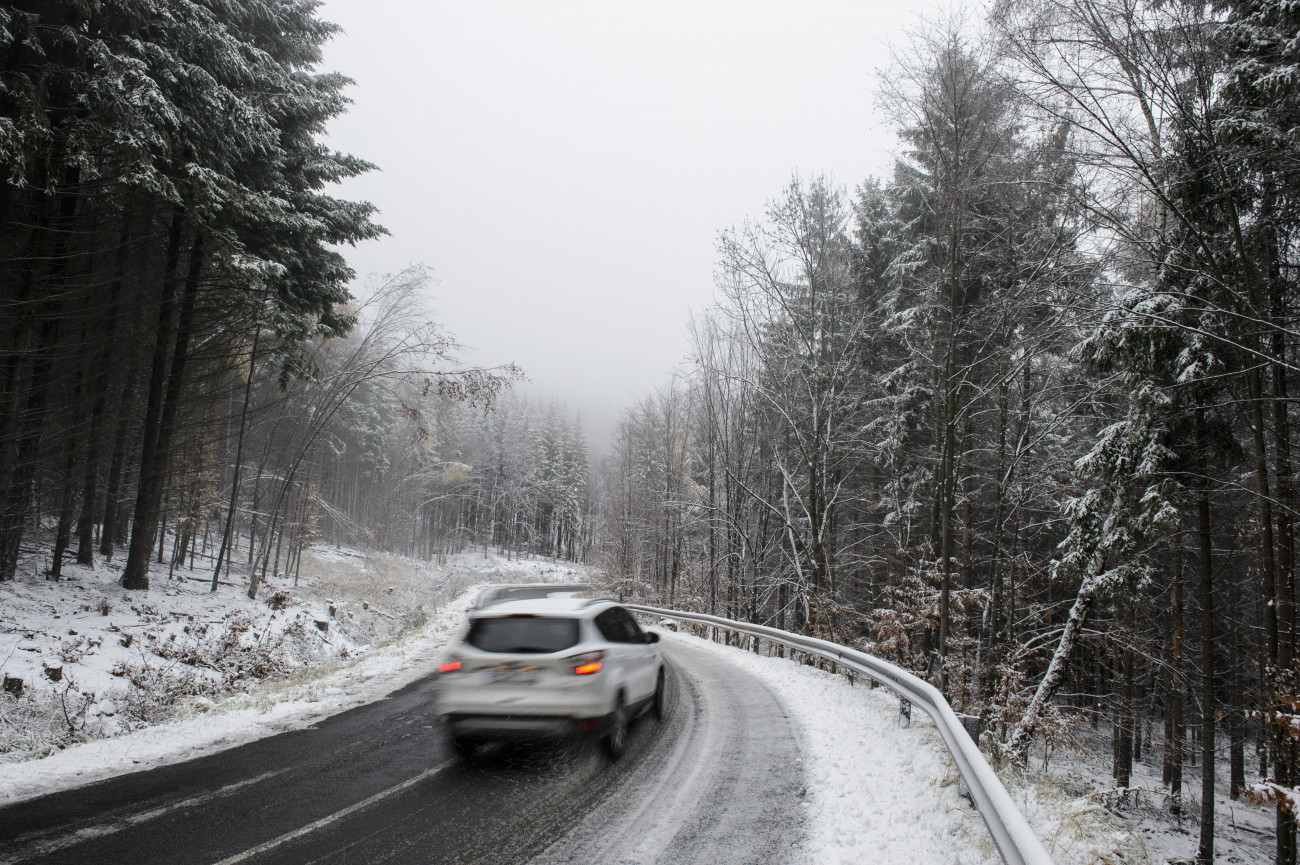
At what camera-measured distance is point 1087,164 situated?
7.97 m

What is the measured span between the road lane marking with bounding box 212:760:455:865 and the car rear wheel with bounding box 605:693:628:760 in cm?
162

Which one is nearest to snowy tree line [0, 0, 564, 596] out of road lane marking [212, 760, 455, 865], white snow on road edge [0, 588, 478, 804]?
white snow on road edge [0, 588, 478, 804]

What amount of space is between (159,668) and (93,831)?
645 cm

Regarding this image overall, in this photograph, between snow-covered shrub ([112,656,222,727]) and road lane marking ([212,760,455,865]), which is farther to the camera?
snow-covered shrub ([112,656,222,727])

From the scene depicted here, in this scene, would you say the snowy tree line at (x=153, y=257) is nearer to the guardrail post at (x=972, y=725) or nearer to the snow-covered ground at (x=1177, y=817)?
the guardrail post at (x=972, y=725)

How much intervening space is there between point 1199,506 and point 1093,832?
8.49m

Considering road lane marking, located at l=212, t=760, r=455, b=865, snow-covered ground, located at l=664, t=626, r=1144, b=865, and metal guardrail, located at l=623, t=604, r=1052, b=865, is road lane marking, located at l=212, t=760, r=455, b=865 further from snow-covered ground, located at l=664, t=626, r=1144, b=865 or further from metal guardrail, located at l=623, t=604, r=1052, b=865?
metal guardrail, located at l=623, t=604, r=1052, b=865

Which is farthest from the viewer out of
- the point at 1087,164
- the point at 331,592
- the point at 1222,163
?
the point at 331,592

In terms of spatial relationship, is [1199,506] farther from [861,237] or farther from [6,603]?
[6,603]

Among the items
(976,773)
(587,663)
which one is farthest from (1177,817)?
(587,663)

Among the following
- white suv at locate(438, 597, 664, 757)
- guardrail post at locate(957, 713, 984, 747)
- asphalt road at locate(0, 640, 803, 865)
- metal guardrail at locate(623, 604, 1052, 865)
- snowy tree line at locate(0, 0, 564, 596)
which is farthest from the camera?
snowy tree line at locate(0, 0, 564, 596)

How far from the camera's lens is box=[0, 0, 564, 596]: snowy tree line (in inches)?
376

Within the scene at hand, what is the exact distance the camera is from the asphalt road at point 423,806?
4055mm

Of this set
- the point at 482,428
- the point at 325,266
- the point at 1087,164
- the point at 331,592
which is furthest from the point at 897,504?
the point at 482,428
